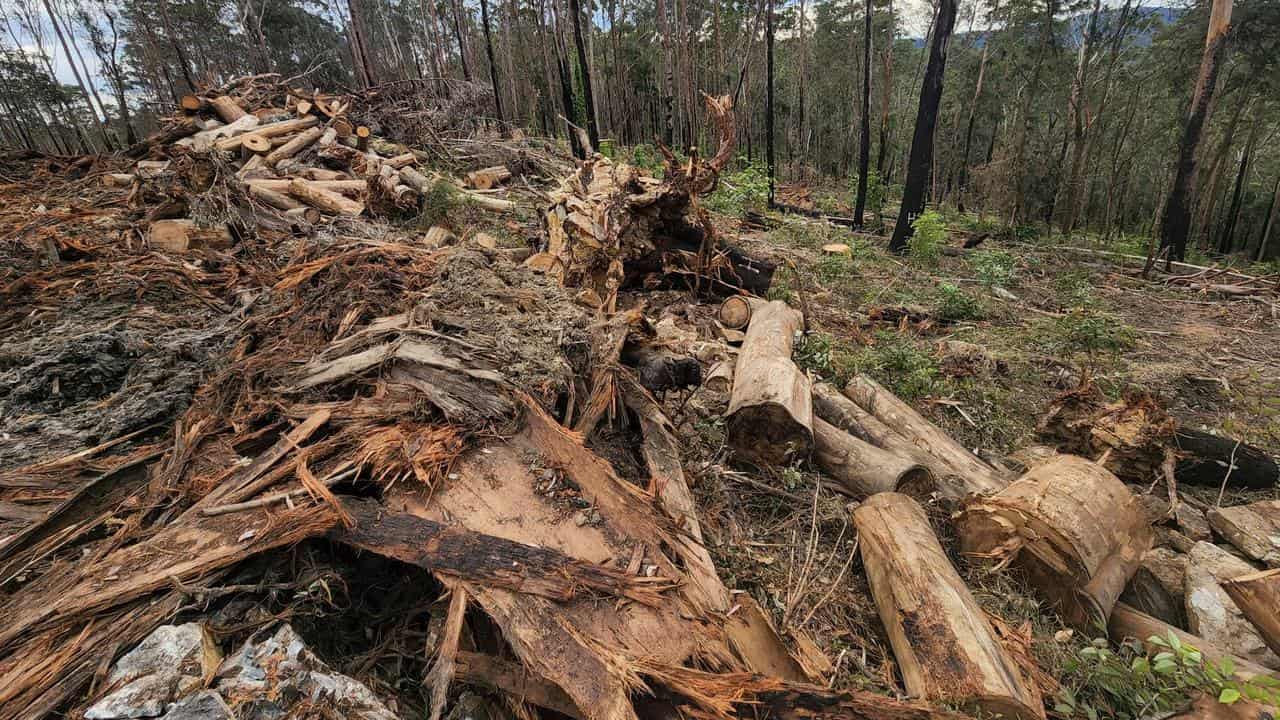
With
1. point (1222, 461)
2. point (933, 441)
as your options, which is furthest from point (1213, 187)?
point (933, 441)

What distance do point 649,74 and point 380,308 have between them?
1206 inches

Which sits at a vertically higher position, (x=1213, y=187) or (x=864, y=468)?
(x=864, y=468)

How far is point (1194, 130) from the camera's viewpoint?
9.05 metres

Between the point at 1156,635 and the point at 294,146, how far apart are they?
11.3 meters

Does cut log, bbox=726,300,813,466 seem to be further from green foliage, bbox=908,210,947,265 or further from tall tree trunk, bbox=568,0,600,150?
tall tree trunk, bbox=568,0,600,150

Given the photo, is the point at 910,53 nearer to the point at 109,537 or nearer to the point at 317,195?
the point at 317,195

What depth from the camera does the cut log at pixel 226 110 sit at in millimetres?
9383

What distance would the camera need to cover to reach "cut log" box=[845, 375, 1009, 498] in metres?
3.06

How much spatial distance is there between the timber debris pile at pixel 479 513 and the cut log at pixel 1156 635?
0.04 feet

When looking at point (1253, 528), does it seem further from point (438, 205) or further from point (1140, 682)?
point (438, 205)

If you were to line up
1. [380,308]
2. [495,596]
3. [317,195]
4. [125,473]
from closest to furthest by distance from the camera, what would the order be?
[495,596] < [125,473] < [380,308] < [317,195]

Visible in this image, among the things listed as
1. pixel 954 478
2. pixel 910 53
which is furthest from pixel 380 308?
pixel 910 53

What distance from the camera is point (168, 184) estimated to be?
6047 millimetres

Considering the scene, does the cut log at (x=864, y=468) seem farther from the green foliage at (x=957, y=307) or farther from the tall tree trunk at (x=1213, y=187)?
the tall tree trunk at (x=1213, y=187)
